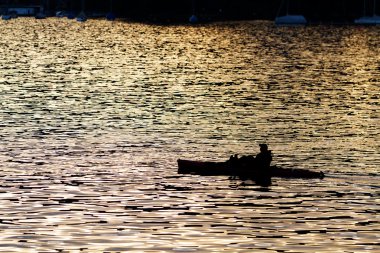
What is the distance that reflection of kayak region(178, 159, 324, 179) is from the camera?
70.6 meters

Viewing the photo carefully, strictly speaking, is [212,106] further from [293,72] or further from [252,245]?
[252,245]

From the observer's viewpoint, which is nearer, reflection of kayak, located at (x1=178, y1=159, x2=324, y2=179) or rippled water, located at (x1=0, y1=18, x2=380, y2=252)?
rippled water, located at (x1=0, y1=18, x2=380, y2=252)

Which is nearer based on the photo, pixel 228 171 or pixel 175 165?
pixel 228 171

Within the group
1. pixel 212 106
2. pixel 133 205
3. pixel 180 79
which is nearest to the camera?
pixel 133 205

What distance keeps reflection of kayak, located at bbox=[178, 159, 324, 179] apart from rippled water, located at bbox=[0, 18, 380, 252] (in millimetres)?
736

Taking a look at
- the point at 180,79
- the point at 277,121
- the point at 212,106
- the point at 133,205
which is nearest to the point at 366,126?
the point at 277,121

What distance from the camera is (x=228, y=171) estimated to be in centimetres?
7206

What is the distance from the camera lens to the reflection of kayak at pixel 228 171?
70.6m

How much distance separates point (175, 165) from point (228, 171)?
18.8 ft

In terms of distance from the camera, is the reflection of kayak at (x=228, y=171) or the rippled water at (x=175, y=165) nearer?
the rippled water at (x=175, y=165)

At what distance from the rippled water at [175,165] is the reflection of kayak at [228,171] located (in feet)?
2.42

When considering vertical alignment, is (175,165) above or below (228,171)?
below

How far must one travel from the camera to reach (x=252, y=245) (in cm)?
5338

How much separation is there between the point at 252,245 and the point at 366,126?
46766mm
